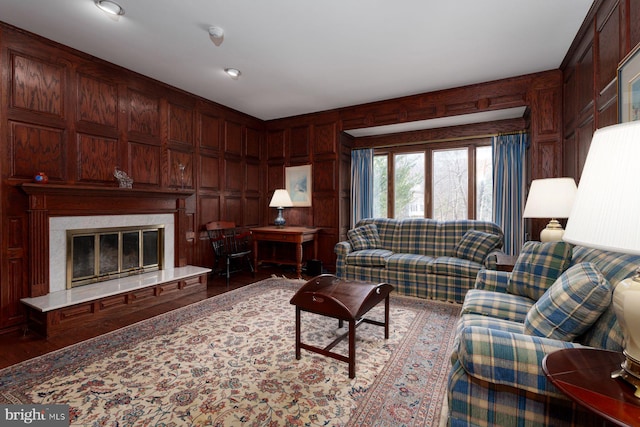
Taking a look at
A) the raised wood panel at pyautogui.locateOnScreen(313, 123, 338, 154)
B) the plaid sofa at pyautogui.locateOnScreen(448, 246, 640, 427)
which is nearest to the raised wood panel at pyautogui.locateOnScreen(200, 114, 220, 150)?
the raised wood panel at pyautogui.locateOnScreen(313, 123, 338, 154)

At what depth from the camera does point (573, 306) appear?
4.29 feet

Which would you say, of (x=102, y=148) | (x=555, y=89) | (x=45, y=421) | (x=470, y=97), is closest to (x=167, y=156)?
(x=102, y=148)

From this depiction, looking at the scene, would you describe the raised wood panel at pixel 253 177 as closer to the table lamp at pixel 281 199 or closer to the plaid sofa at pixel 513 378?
the table lamp at pixel 281 199

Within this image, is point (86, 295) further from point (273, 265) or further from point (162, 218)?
point (273, 265)

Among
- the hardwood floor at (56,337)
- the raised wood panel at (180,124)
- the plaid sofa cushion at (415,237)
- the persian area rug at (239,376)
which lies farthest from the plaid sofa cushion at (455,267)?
the raised wood panel at (180,124)

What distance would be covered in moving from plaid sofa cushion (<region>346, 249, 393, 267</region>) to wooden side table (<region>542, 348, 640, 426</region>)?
2781 millimetres

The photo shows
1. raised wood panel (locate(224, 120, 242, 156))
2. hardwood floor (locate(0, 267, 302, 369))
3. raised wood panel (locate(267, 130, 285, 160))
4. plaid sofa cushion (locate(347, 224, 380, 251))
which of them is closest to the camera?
hardwood floor (locate(0, 267, 302, 369))

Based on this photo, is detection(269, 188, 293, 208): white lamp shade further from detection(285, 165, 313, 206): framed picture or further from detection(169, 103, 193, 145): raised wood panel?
detection(169, 103, 193, 145): raised wood panel

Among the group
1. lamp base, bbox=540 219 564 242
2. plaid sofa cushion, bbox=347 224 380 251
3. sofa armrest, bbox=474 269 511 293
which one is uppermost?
lamp base, bbox=540 219 564 242

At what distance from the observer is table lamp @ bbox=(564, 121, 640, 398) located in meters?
Result: 0.74

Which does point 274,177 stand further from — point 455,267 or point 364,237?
point 455,267

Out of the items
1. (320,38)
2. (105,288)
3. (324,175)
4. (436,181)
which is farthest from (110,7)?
(436,181)

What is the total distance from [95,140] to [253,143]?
256cm

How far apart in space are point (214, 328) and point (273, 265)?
282 centimetres
